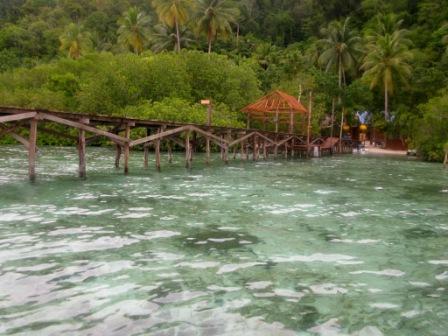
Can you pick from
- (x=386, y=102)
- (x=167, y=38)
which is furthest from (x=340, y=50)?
(x=167, y=38)

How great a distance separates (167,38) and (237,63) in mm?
9289

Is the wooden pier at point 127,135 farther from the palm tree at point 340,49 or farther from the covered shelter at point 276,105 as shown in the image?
the palm tree at point 340,49

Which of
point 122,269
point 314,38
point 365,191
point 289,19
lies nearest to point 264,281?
point 122,269

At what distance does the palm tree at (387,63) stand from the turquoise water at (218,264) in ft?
128

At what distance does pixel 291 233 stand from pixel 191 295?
4082 mm

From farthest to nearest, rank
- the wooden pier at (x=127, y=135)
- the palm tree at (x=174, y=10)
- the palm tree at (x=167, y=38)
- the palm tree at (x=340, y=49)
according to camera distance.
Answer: the palm tree at (x=167, y=38), the palm tree at (x=340, y=49), the palm tree at (x=174, y=10), the wooden pier at (x=127, y=135)

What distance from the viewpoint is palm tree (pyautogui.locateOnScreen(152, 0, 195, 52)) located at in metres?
53.6

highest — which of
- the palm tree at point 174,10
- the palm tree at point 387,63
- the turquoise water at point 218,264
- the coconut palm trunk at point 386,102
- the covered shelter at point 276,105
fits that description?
the palm tree at point 174,10

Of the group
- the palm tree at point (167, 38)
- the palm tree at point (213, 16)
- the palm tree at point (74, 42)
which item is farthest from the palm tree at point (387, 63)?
the palm tree at point (74, 42)

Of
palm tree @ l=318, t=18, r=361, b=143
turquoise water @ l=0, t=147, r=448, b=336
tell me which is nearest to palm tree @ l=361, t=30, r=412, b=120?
palm tree @ l=318, t=18, r=361, b=143

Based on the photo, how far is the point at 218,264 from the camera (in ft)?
24.3

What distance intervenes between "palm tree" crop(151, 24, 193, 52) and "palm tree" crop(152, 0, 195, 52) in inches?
104

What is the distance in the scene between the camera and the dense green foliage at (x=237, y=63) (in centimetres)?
4012

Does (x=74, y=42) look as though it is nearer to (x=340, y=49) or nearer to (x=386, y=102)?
(x=340, y=49)
